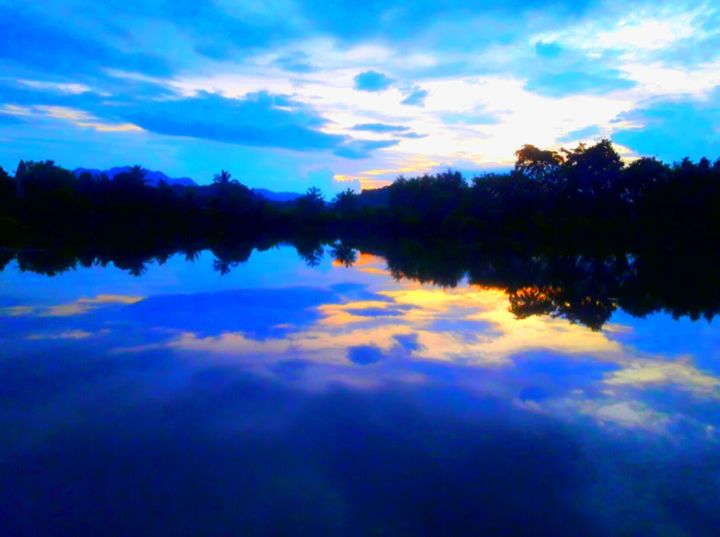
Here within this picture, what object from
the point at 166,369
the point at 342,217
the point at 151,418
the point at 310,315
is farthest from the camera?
the point at 342,217

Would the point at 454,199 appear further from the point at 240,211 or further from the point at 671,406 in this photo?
the point at 671,406

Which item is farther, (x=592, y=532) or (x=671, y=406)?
(x=671, y=406)

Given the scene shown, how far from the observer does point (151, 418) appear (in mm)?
5238

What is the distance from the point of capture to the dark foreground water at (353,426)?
373 cm

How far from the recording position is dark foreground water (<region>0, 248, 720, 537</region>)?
12.2 feet

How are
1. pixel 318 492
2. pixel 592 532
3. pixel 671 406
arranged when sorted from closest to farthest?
1. pixel 592 532
2. pixel 318 492
3. pixel 671 406

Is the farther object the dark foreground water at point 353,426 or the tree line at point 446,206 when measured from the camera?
the tree line at point 446,206

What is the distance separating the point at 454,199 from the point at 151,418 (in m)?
43.3

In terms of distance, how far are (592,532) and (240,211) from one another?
46549 millimetres

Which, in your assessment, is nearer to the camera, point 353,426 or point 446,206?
point 353,426

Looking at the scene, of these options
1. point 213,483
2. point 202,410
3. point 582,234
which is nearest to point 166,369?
point 202,410

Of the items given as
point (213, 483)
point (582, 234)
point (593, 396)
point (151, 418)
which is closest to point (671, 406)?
point (593, 396)

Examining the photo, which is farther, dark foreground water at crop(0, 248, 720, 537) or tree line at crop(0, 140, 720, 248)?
tree line at crop(0, 140, 720, 248)

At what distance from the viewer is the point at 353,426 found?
17.0ft
